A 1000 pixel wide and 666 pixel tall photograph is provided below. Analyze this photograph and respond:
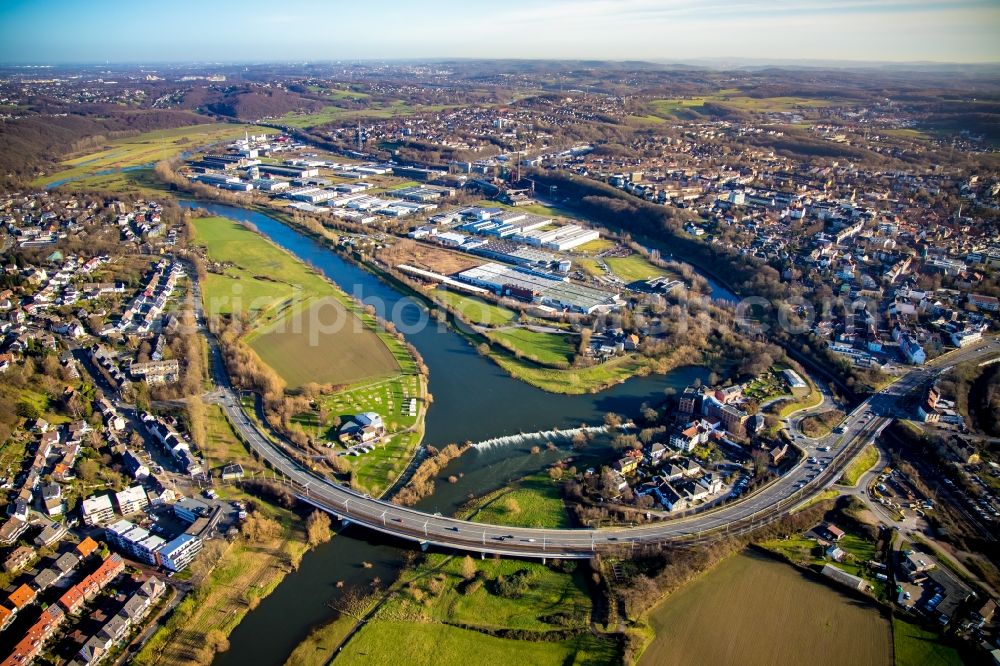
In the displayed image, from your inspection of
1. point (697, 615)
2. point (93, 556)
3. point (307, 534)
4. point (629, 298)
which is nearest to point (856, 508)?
point (697, 615)

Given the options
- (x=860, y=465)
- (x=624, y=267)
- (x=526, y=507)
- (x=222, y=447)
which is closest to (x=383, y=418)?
(x=222, y=447)

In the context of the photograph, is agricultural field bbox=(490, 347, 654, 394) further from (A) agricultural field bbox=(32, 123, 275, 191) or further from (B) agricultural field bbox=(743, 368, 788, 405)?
(A) agricultural field bbox=(32, 123, 275, 191)

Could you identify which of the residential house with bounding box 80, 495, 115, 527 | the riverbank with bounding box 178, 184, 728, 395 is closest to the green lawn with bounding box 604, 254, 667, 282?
the riverbank with bounding box 178, 184, 728, 395

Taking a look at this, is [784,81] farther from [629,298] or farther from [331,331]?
[331,331]

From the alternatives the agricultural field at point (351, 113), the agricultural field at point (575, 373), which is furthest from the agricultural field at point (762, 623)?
the agricultural field at point (351, 113)

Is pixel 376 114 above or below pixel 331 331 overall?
above

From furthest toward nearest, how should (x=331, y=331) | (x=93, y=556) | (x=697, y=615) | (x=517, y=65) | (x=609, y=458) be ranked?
(x=517, y=65) → (x=331, y=331) → (x=609, y=458) → (x=93, y=556) → (x=697, y=615)

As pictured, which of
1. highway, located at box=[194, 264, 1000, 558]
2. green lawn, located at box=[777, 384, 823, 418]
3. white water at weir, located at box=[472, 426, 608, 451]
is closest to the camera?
highway, located at box=[194, 264, 1000, 558]
